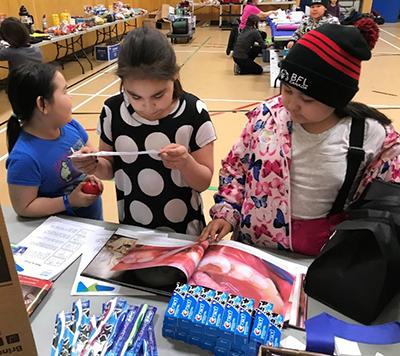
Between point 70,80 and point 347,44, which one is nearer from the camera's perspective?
point 347,44

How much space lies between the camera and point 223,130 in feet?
13.4

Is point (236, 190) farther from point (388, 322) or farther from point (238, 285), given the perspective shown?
point (388, 322)

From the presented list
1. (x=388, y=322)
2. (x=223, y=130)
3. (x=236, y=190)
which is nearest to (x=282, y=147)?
(x=236, y=190)

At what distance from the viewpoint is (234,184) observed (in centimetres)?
130

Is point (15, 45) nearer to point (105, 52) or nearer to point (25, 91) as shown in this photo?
point (105, 52)

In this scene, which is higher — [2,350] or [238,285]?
[2,350]

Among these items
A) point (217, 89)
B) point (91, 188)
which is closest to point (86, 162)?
point (91, 188)

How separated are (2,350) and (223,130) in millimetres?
3661

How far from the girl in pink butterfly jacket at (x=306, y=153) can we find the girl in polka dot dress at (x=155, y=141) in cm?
15

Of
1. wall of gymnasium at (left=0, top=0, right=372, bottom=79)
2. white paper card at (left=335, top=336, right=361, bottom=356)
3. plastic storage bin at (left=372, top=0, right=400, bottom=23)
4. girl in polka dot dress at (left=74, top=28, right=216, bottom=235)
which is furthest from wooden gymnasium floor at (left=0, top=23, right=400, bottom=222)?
plastic storage bin at (left=372, top=0, right=400, bottom=23)

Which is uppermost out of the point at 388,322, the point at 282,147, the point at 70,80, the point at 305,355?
the point at 282,147

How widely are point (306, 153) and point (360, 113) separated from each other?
181 mm

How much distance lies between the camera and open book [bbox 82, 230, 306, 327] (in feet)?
3.29

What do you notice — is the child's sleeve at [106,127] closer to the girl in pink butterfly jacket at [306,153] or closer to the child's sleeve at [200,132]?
the child's sleeve at [200,132]
